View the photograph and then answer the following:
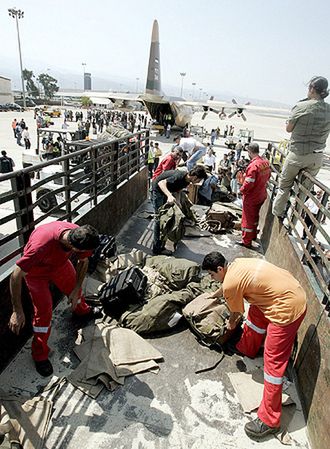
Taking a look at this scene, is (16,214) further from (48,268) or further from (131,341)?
(131,341)

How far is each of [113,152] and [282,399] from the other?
15.3 ft

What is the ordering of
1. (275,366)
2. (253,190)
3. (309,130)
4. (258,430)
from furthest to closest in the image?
(253,190)
(309,130)
(275,366)
(258,430)

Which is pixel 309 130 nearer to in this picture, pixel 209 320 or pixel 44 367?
pixel 209 320

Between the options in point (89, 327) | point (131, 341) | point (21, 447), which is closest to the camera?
point (21, 447)

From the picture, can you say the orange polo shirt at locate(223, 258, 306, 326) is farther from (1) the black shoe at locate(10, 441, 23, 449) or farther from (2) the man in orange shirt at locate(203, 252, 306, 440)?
(1) the black shoe at locate(10, 441, 23, 449)

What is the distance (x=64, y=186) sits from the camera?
13.2 feet

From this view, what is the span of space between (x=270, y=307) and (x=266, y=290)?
0.16 m

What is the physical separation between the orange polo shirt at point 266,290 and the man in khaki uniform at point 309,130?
217cm

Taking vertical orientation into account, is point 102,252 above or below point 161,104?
below

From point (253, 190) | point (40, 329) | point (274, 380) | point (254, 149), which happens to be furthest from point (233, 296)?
point (254, 149)

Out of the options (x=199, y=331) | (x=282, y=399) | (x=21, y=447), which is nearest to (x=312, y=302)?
(x=282, y=399)

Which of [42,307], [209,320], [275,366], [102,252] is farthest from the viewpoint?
[102,252]

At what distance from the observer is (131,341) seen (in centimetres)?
334

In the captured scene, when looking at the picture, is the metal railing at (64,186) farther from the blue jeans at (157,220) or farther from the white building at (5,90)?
the white building at (5,90)
